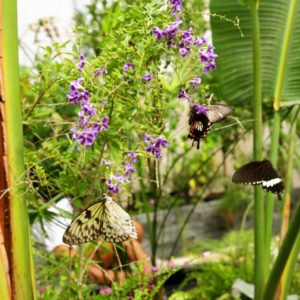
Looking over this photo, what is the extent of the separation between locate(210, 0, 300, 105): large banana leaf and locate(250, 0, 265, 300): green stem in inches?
7.5

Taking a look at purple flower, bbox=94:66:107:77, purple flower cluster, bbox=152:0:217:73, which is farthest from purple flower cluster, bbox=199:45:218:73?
purple flower, bbox=94:66:107:77

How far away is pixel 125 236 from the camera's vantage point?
1.23 m

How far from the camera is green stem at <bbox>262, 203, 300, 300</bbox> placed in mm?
1386

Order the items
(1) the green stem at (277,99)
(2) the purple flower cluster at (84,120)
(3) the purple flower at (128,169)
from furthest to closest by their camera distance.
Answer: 1. (1) the green stem at (277,99)
2. (3) the purple flower at (128,169)
3. (2) the purple flower cluster at (84,120)

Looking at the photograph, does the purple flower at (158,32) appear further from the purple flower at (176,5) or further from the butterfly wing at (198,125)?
the butterfly wing at (198,125)

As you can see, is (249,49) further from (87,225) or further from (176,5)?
→ (87,225)

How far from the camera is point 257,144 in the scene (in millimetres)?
1592

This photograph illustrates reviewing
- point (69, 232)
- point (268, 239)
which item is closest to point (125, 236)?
point (69, 232)

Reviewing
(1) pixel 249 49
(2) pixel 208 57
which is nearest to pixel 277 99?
(1) pixel 249 49

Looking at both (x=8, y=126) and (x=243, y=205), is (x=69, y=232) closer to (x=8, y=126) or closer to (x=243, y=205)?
(x=8, y=126)

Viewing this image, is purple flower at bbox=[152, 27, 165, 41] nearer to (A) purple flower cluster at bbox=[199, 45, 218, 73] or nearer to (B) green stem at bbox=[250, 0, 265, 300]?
(A) purple flower cluster at bbox=[199, 45, 218, 73]

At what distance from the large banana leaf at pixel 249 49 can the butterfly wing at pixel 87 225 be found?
2.38ft

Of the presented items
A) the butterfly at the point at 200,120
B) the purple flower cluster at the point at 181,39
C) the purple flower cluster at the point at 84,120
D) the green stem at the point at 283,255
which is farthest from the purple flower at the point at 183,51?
the green stem at the point at 283,255

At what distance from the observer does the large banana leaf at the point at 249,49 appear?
68.5 inches
